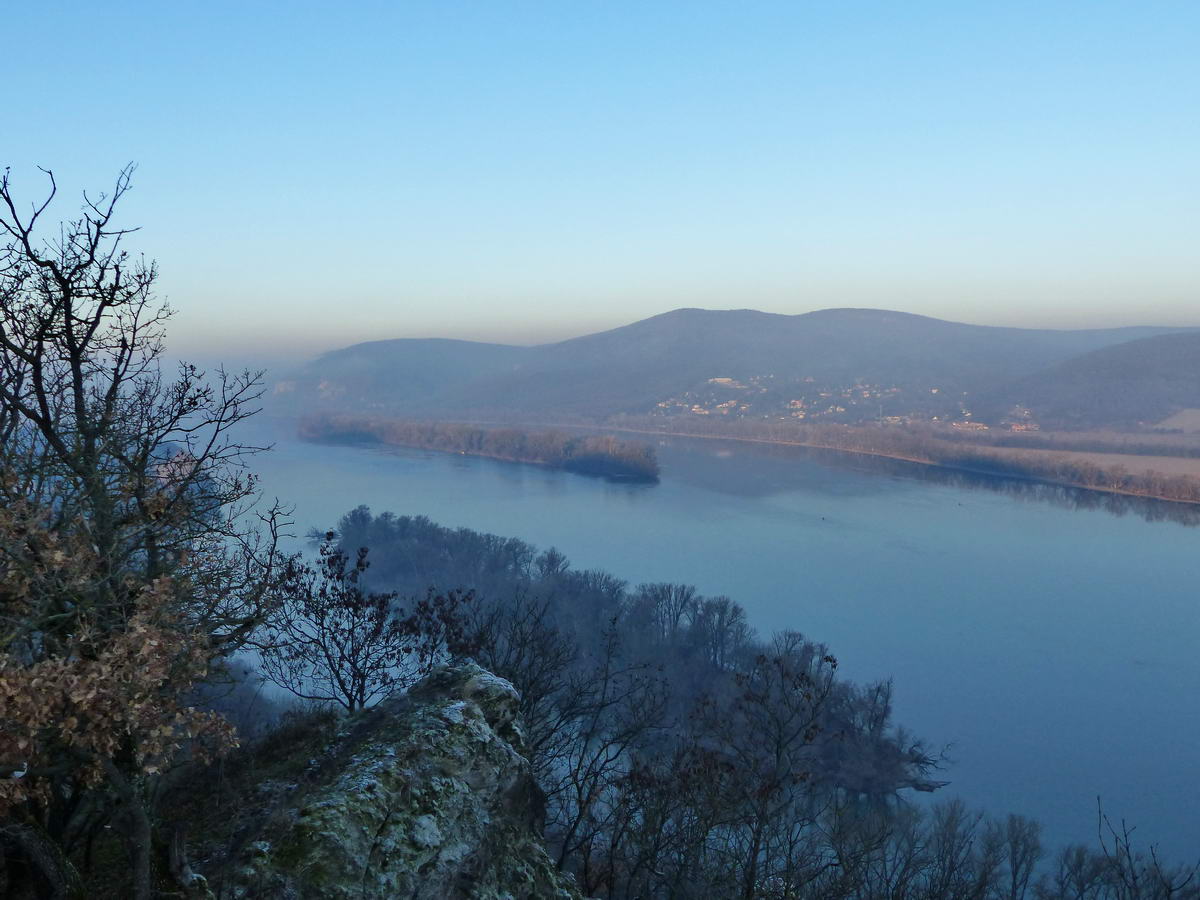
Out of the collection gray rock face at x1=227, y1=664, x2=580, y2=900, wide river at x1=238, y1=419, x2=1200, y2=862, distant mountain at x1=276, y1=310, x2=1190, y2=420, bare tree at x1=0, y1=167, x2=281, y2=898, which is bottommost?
wide river at x1=238, y1=419, x2=1200, y2=862

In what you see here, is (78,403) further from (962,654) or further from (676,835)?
(962,654)

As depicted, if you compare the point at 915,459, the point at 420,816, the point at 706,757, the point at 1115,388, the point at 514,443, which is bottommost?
the point at 915,459

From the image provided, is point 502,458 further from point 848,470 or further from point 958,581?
point 958,581

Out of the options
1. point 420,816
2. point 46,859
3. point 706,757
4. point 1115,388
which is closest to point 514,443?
point 706,757

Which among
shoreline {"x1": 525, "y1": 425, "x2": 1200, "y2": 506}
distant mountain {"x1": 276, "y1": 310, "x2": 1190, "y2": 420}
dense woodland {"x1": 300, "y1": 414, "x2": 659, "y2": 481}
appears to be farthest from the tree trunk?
distant mountain {"x1": 276, "y1": 310, "x2": 1190, "y2": 420}

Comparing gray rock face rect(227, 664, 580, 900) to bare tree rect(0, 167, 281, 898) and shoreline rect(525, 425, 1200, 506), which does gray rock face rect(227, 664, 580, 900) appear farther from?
shoreline rect(525, 425, 1200, 506)
